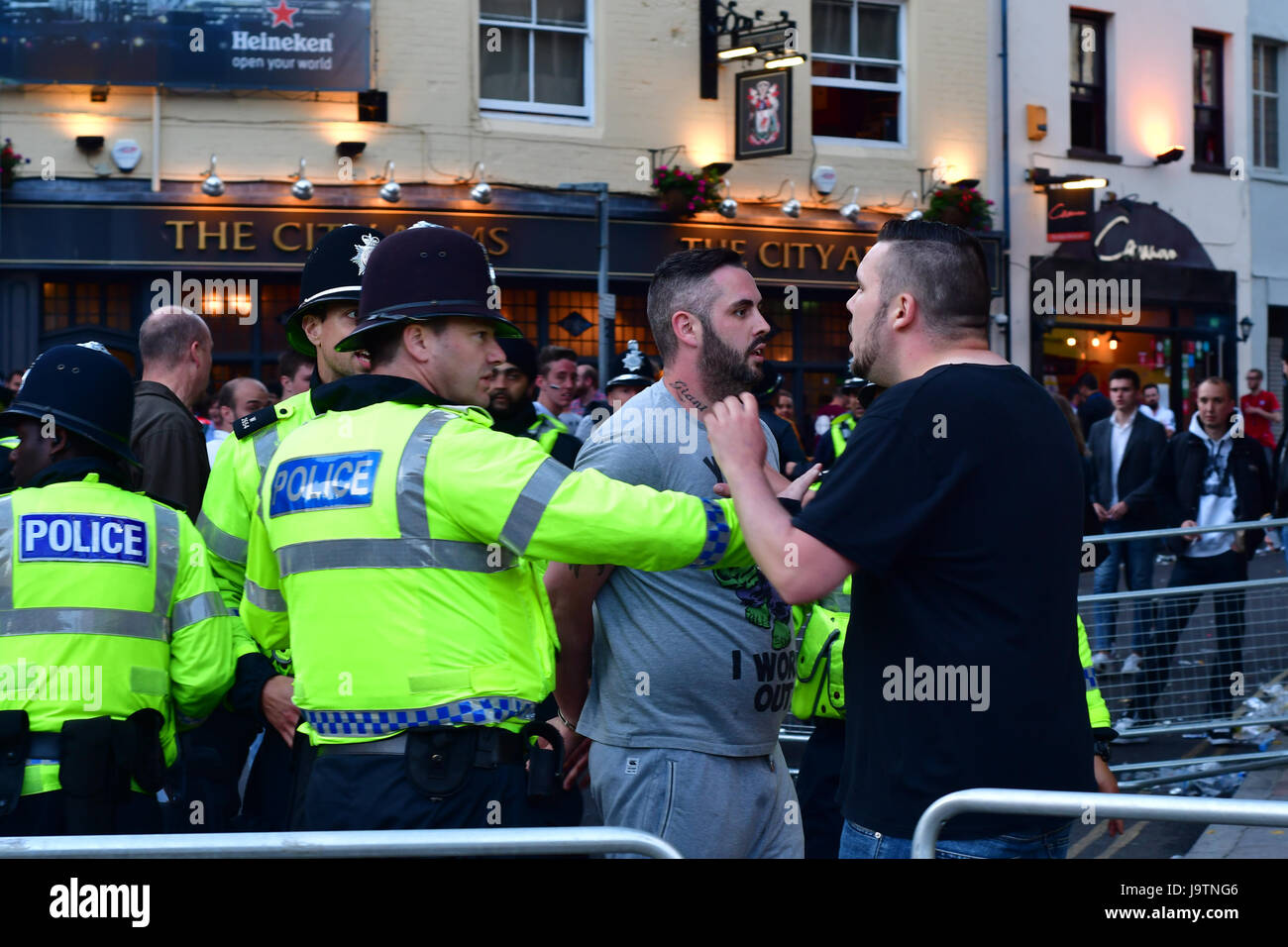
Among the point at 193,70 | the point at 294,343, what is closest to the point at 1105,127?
the point at 193,70

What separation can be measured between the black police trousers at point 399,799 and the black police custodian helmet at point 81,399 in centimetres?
124

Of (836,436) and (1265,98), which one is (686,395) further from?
(1265,98)

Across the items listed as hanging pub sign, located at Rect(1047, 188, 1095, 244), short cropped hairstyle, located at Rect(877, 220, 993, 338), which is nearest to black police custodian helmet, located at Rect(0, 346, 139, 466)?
short cropped hairstyle, located at Rect(877, 220, 993, 338)

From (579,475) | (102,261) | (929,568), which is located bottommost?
(929,568)

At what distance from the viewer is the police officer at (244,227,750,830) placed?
9.76ft

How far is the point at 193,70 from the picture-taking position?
567 inches

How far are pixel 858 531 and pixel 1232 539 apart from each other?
22.9ft

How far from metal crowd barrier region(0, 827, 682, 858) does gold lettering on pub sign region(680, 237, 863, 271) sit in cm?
1468

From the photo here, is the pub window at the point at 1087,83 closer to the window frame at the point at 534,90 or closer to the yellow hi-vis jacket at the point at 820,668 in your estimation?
the window frame at the point at 534,90

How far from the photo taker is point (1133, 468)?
36.7ft

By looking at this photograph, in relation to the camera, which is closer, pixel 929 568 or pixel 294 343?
pixel 929 568

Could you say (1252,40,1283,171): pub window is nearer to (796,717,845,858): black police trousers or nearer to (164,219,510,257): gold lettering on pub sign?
(164,219,510,257): gold lettering on pub sign

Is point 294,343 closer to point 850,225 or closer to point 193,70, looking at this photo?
point 193,70

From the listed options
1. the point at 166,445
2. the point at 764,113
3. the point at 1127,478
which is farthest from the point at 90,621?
the point at 764,113
